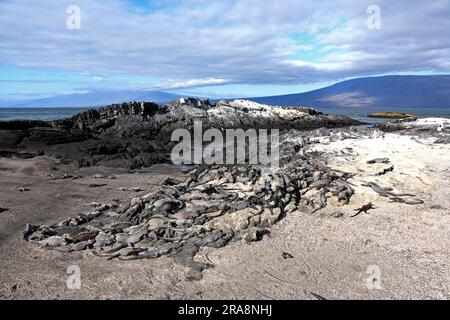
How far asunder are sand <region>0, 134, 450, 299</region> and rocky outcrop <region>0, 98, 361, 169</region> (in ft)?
28.8

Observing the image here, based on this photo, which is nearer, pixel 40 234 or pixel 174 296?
pixel 174 296

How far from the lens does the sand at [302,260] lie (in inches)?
214

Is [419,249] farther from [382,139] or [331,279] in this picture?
[382,139]

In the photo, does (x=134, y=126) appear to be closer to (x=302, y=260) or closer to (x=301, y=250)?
(x=301, y=250)

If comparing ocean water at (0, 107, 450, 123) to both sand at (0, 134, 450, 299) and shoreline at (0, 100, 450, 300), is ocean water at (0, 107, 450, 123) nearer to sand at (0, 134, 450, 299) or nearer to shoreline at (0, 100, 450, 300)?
shoreline at (0, 100, 450, 300)

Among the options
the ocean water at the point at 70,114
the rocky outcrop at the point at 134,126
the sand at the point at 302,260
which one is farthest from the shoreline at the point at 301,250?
the ocean water at the point at 70,114

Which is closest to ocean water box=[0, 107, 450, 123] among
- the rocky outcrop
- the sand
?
the rocky outcrop

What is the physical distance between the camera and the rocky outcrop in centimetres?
1880

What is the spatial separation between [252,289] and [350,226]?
2.89 metres

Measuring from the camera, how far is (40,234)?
7684 mm

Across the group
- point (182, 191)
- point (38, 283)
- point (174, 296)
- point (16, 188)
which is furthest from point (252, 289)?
point (16, 188)

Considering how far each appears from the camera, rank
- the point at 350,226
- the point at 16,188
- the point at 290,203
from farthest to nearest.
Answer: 1. the point at 16,188
2. the point at 290,203
3. the point at 350,226

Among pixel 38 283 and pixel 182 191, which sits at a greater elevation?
pixel 182 191
